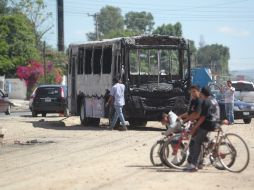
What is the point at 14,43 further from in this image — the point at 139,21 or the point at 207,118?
the point at 139,21

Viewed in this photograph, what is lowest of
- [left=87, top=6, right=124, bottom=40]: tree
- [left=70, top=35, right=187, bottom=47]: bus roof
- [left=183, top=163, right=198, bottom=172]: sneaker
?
[left=183, top=163, right=198, bottom=172]: sneaker

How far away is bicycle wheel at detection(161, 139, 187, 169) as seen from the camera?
14188 millimetres

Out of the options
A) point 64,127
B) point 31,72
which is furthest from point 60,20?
point 64,127

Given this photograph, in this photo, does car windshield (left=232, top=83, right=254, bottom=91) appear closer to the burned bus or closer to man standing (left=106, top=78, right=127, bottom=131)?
the burned bus

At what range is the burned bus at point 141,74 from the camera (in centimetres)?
2486

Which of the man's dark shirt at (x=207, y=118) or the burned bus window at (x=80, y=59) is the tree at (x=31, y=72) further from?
the man's dark shirt at (x=207, y=118)

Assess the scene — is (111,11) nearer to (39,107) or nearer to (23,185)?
(39,107)

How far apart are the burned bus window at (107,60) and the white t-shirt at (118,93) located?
5.88 ft

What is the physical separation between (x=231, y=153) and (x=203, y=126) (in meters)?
0.76

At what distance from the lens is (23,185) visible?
1229 cm

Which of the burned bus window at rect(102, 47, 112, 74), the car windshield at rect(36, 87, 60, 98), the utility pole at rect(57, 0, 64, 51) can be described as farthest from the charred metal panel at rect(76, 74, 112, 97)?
the utility pole at rect(57, 0, 64, 51)

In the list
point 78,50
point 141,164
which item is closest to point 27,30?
point 78,50

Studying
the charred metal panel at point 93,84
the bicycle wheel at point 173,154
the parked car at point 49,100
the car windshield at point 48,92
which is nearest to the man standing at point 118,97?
the charred metal panel at point 93,84

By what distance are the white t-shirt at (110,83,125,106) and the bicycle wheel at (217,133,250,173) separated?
→ 1036 cm
